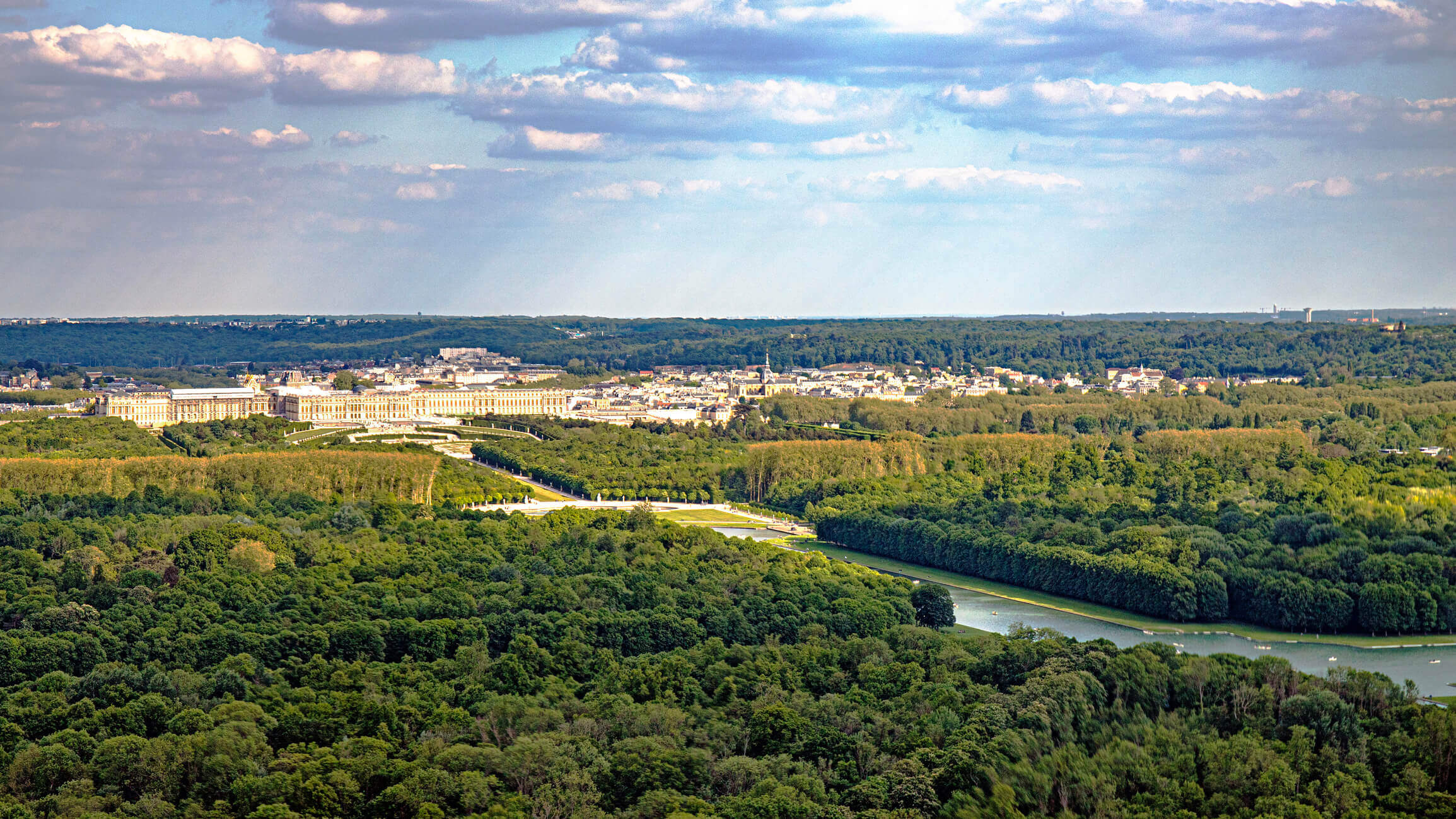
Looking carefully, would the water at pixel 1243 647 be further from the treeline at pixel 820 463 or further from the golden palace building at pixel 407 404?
the golden palace building at pixel 407 404

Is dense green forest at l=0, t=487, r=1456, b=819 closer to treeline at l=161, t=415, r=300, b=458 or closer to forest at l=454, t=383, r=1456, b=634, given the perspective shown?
forest at l=454, t=383, r=1456, b=634

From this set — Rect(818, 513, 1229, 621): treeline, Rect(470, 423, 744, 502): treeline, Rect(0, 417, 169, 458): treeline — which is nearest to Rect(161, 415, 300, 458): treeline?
Rect(0, 417, 169, 458): treeline

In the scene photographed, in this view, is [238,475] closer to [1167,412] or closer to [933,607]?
[933,607]

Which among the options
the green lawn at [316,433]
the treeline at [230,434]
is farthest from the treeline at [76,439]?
the green lawn at [316,433]

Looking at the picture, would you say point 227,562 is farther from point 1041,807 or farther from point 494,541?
point 1041,807

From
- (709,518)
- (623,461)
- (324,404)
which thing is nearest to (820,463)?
(623,461)

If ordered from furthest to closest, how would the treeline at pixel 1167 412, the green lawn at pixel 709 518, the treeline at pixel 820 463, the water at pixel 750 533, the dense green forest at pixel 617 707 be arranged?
the treeline at pixel 1167 412 → the treeline at pixel 820 463 → the green lawn at pixel 709 518 → the water at pixel 750 533 → the dense green forest at pixel 617 707
